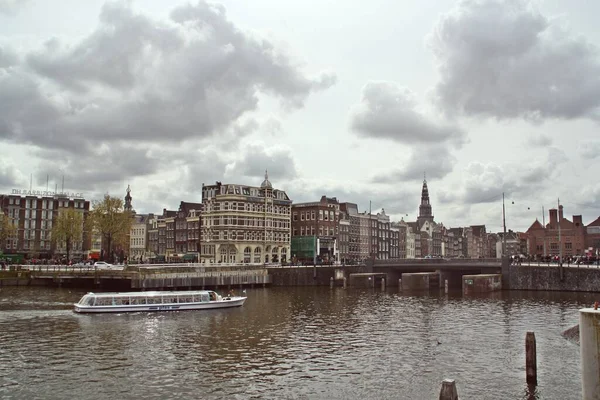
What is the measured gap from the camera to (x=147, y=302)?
2734 inches

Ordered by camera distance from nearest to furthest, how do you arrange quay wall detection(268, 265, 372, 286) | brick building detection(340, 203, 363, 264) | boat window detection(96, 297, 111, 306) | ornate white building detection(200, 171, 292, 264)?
boat window detection(96, 297, 111, 306)
quay wall detection(268, 265, 372, 286)
ornate white building detection(200, 171, 292, 264)
brick building detection(340, 203, 363, 264)

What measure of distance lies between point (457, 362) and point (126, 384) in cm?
2358

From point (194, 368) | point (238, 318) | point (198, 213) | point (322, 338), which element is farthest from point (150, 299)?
point (198, 213)

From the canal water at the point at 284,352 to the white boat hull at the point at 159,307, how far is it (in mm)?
1480

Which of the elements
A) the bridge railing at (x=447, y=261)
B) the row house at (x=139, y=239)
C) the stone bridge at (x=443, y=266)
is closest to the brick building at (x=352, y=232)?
the stone bridge at (x=443, y=266)

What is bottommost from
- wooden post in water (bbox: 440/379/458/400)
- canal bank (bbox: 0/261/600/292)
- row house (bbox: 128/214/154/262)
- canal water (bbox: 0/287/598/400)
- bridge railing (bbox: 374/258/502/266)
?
canal water (bbox: 0/287/598/400)

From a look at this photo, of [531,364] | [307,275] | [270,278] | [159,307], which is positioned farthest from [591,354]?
[307,275]

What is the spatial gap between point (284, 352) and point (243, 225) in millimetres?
97941

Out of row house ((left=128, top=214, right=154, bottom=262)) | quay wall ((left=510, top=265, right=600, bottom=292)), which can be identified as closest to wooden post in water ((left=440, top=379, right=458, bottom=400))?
quay wall ((left=510, top=265, right=600, bottom=292))

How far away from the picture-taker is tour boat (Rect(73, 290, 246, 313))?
66.6 meters

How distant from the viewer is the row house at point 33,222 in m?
161

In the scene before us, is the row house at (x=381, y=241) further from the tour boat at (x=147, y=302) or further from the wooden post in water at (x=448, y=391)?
the wooden post in water at (x=448, y=391)

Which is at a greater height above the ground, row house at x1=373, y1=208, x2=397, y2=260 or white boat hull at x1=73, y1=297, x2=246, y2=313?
row house at x1=373, y1=208, x2=397, y2=260

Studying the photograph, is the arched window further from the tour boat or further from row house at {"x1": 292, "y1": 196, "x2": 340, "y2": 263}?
the tour boat
